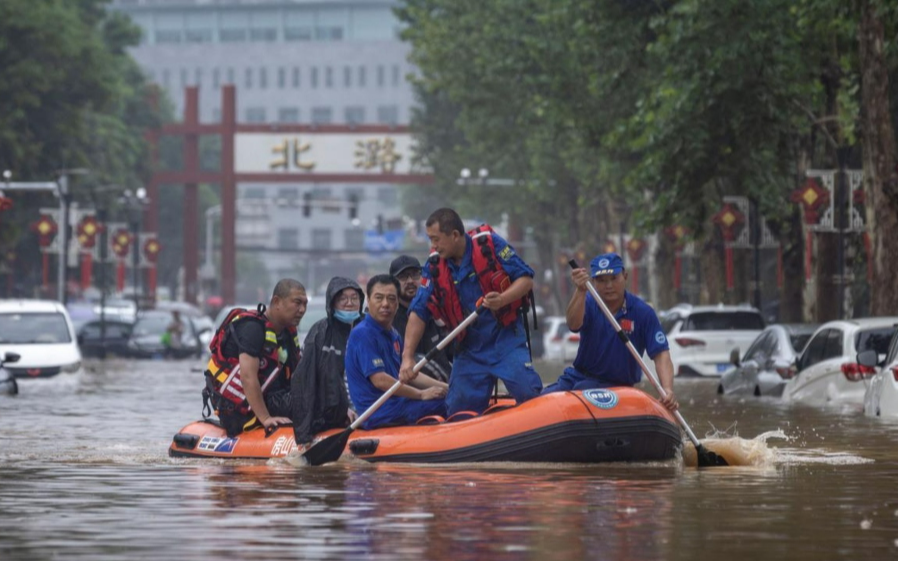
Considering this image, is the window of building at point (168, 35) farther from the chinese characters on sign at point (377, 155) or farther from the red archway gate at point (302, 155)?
the chinese characters on sign at point (377, 155)

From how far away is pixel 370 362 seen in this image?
1628 centimetres

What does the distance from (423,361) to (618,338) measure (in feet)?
4.41

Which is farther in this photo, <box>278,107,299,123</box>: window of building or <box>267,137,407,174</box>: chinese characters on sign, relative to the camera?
<box>278,107,299,123</box>: window of building

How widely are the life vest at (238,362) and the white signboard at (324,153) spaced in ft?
250

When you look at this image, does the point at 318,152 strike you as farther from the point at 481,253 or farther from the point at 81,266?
the point at 481,253

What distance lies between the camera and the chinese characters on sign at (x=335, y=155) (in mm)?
93688

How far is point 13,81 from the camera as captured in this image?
213 feet

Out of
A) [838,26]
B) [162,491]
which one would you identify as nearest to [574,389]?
[162,491]

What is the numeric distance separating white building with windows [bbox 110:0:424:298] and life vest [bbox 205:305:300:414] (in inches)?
6544

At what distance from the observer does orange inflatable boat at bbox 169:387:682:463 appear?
50.5 ft

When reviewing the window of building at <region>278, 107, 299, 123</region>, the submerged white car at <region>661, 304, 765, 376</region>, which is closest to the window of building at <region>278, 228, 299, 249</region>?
the window of building at <region>278, 107, 299, 123</region>

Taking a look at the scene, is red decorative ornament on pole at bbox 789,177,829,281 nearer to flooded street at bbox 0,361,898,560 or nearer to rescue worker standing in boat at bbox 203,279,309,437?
flooded street at bbox 0,361,898,560

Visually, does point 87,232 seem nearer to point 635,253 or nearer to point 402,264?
point 635,253

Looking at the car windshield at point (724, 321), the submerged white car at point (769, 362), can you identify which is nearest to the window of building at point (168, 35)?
the car windshield at point (724, 321)
